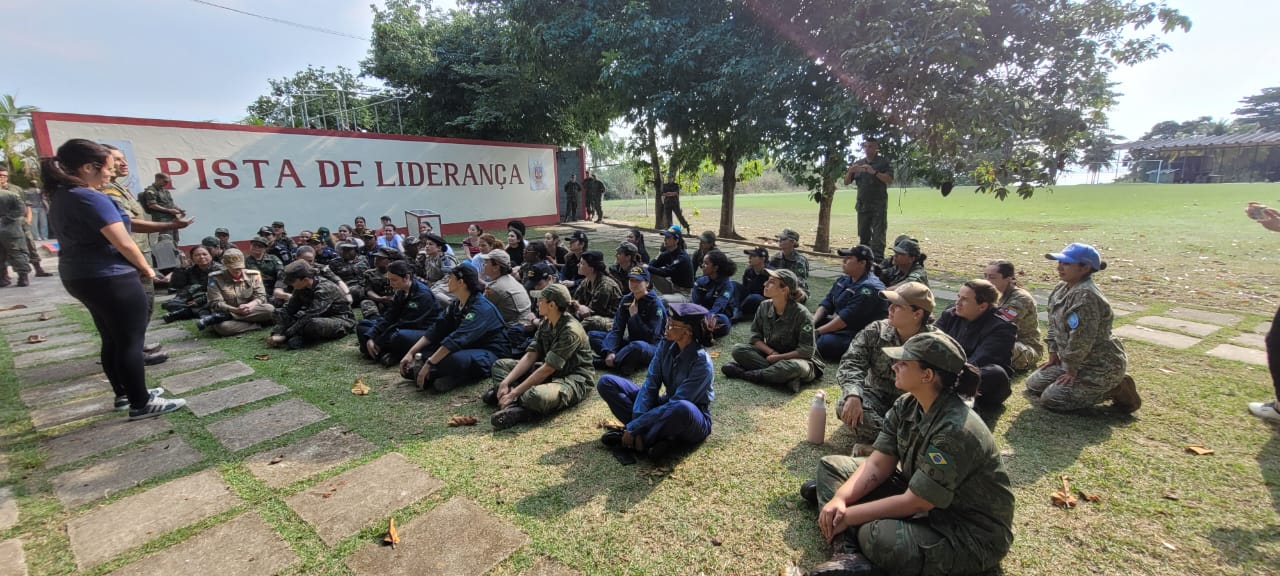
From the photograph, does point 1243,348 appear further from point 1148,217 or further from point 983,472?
point 1148,217

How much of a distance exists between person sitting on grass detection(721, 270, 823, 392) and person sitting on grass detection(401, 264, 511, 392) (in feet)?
6.93

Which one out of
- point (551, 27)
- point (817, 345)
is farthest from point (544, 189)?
point (817, 345)

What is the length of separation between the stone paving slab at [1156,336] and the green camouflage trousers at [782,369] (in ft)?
Result: 11.0

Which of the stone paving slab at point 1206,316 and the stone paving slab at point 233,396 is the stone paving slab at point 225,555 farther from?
the stone paving slab at point 1206,316

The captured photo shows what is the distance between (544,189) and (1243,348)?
16779 millimetres

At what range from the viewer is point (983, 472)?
83.7 inches

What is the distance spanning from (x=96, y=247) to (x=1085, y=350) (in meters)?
6.64

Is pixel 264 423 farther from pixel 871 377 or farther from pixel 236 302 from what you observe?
pixel 871 377

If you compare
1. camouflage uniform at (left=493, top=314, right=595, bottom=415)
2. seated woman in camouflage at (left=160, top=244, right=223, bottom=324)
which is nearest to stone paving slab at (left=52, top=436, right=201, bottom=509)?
camouflage uniform at (left=493, top=314, right=595, bottom=415)

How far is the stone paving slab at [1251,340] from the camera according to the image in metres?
5.06

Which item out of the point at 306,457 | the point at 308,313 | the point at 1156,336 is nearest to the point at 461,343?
the point at 306,457

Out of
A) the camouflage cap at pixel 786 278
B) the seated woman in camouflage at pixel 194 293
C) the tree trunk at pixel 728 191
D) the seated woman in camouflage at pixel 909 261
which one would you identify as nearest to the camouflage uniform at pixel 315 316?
the seated woman in camouflage at pixel 194 293

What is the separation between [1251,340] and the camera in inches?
206

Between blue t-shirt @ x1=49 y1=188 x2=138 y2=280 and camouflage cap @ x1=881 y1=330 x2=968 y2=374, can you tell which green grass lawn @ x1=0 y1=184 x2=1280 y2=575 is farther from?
blue t-shirt @ x1=49 y1=188 x2=138 y2=280
